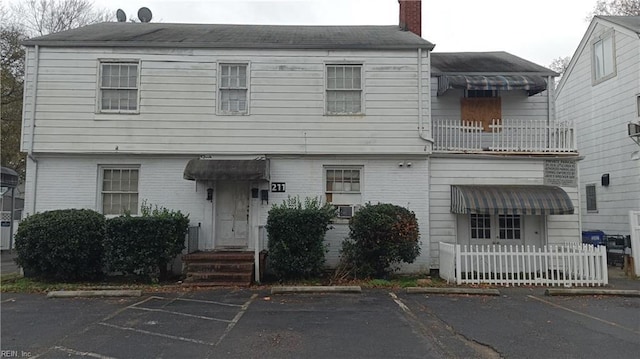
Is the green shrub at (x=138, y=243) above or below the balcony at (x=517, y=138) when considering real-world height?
below

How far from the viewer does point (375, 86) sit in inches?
468

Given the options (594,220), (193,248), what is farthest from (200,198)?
(594,220)

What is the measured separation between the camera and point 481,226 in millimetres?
11953

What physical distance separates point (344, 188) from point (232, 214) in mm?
3122

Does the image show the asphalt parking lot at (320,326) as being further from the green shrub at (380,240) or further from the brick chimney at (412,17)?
the brick chimney at (412,17)

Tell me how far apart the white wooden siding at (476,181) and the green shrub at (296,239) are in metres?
3.33

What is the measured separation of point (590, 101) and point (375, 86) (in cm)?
973

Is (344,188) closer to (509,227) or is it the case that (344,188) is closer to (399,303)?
(399,303)

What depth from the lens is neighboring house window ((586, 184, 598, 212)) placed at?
16125 mm

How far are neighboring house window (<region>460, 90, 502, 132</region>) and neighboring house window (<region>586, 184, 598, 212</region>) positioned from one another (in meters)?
5.62

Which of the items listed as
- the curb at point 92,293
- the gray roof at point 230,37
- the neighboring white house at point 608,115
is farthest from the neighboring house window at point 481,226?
the curb at point 92,293

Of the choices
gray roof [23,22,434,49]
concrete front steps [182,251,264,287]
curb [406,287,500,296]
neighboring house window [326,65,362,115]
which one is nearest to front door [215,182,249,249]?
concrete front steps [182,251,264,287]

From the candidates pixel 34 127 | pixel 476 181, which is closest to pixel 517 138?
pixel 476 181

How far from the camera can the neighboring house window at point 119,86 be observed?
11750mm
